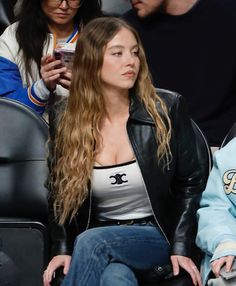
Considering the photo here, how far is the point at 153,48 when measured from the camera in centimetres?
389

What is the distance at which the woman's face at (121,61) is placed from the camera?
310 cm

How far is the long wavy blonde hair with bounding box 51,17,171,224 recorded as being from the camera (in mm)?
3090

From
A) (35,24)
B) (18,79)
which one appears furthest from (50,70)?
(35,24)

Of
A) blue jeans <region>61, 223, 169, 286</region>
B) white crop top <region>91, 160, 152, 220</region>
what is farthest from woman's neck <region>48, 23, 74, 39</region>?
blue jeans <region>61, 223, 169, 286</region>

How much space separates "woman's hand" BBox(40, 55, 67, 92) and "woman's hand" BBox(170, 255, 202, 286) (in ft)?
3.10

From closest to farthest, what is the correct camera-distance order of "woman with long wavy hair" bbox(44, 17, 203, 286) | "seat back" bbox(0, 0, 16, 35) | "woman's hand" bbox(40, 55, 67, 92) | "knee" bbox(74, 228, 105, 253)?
"knee" bbox(74, 228, 105, 253) → "woman with long wavy hair" bbox(44, 17, 203, 286) → "woman's hand" bbox(40, 55, 67, 92) → "seat back" bbox(0, 0, 16, 35)

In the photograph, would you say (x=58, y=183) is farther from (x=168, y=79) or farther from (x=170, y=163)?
(x=168, y=79)

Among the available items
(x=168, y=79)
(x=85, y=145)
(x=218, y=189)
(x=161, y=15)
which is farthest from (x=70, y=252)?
(x=161, y=15)

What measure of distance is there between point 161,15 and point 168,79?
0.31 m

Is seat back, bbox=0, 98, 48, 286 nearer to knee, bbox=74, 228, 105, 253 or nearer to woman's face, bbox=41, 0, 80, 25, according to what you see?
knee, bbox=74, 228, 105, 253

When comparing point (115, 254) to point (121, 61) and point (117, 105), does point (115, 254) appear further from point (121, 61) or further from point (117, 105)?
point (121, 61)

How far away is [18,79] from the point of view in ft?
12.2

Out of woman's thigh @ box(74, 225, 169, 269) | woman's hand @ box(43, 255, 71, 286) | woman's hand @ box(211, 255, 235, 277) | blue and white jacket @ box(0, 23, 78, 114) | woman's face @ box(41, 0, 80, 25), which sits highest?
woman's face @ box(41, 0, 80, 25)

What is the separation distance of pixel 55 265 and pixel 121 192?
0.34 m
